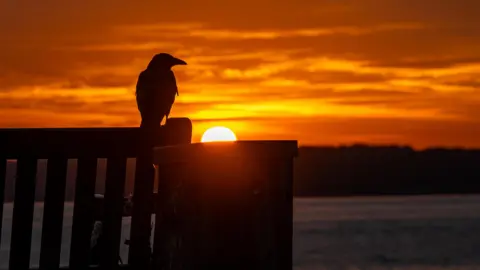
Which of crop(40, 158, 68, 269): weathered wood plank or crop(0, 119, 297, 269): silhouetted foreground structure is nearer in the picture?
crop(0, 119, 297, 269): silhouetted foreground structure

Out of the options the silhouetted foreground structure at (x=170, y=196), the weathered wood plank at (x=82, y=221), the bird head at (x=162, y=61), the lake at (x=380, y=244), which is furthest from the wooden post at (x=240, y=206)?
the lake at (x=380, y=244)

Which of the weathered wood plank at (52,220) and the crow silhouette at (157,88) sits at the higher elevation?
the crow silhouette at (157,88)

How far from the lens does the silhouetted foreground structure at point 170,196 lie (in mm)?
4418

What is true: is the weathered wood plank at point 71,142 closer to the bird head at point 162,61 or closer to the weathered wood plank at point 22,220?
the weathered wood plank at point 22,220

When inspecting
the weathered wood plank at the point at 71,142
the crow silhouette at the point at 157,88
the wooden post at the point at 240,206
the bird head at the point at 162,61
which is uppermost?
the bird head at the point at 162,61

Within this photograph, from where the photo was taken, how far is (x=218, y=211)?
14.5ft

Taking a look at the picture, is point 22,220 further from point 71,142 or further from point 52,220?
point 71,142

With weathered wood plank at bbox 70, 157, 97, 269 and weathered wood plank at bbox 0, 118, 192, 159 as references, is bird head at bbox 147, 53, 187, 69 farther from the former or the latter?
weathered wood plank at bbox 70, 157, 97, 269

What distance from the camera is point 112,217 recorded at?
19.4 ft

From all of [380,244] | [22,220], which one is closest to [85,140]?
[22,220]

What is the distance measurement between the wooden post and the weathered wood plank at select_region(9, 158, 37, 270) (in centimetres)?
156

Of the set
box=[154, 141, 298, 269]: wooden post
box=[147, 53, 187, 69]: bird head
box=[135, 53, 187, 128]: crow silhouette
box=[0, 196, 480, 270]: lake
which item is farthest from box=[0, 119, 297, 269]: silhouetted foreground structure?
box=[0, 196, 480, 270]: lake

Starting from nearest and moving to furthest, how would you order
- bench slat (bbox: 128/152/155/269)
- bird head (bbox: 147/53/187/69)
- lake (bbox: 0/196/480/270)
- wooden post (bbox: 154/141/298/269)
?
wooden post (bbox: 154/141/298/269) → bench slat (bbox: 128/152/155/269) → bird head (bbox: 147/53/187/69) → lake (bbox: 0/196/480/270)

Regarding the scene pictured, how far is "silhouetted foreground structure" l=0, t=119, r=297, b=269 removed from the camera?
14.5 feet
